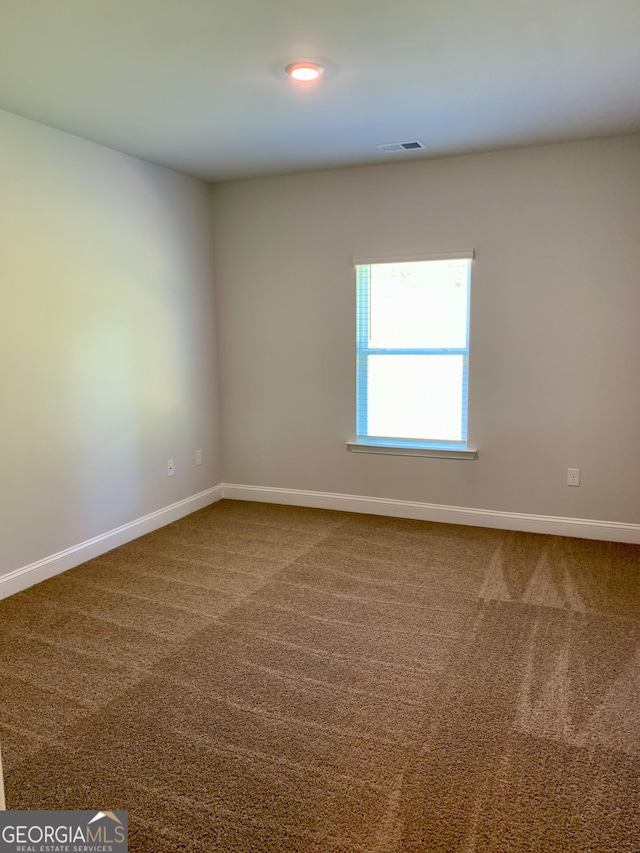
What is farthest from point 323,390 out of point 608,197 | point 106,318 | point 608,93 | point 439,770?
point 439,770

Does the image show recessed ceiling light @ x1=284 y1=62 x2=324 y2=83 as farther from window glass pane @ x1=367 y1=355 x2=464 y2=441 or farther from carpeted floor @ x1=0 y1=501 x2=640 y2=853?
carpeted floor @ x1=0 y1=501 x2=640 y2=853

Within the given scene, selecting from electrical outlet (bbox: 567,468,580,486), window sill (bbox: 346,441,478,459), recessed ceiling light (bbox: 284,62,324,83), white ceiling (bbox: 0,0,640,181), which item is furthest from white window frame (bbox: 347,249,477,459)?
recessed ceiling light (bbox: 284,62,324,83)

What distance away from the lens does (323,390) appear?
4793 mm

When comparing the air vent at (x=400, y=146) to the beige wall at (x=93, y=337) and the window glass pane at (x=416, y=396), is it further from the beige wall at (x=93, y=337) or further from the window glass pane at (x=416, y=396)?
the beige wall at (x=93, y=337)

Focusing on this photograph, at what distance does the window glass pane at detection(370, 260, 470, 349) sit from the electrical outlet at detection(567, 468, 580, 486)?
1.09m

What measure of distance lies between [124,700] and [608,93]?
349 centimetres

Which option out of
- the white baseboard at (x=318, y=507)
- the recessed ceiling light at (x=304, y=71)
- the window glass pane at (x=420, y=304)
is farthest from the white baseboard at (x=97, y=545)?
the recessed ceiling light at (x=304, y=71)

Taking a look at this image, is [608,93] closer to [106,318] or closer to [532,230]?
[532,230]

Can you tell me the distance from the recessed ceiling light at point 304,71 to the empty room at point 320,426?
0.02 metres

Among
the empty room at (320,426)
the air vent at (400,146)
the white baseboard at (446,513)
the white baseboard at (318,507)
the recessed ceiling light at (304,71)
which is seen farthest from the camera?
the white baseboard at (446,513)

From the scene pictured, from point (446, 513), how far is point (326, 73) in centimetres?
294

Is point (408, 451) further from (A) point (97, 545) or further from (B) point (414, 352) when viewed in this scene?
(A) point (97, 545)

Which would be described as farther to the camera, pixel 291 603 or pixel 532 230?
pixel 532 230

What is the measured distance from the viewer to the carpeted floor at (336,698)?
1.83 metres
